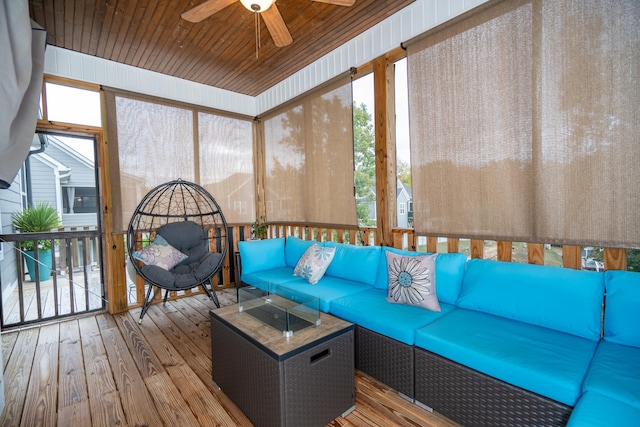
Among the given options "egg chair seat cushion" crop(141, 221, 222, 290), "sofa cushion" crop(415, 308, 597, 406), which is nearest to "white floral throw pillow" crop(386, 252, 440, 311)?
"sofa cushion" crop(415, 308, 597, 406)

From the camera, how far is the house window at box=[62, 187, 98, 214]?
333 centimetres

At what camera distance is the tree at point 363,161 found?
3.08 metres

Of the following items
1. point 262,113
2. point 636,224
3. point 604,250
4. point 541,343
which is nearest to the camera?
point 541,343

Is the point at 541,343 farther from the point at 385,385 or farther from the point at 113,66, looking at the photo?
the point at 113,66

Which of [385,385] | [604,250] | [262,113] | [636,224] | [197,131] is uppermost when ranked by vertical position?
[262,113]

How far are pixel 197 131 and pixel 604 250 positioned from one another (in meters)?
4.29

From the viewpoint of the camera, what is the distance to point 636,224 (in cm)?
159

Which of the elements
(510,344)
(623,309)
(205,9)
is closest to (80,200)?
(205,9)

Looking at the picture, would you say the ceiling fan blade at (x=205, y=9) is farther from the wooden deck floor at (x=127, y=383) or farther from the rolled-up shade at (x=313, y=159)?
the wooden deck floor at (x=127, y=383)

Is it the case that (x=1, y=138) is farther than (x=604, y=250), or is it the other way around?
(x=604, y=250)

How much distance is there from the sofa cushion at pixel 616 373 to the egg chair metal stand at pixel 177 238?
310cm

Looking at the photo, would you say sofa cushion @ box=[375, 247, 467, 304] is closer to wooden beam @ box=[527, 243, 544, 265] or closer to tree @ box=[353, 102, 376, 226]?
wooden beam @ box=[527, 243, 544, 265]

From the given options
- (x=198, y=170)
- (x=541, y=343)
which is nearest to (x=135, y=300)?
(x=198, y=170)

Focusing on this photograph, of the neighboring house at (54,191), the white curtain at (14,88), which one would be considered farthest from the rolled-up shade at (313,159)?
the white curtain at (14,88)
